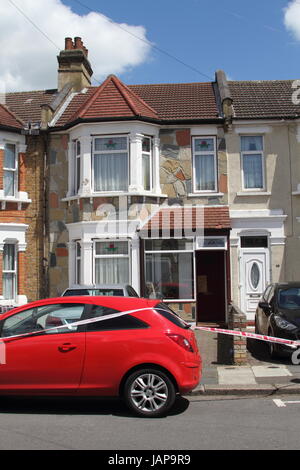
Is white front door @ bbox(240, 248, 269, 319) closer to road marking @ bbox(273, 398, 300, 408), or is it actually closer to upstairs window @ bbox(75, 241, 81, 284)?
upstairs window @ bbox(75, 241, 81, 284)

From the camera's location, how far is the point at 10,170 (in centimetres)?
1576

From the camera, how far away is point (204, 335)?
1334 cm

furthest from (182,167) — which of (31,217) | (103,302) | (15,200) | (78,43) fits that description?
(103,302)

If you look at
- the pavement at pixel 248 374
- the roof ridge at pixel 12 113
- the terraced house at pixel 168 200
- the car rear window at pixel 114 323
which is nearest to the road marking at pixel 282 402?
the pavement at pixel 248 374

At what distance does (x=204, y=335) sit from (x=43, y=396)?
741 cm

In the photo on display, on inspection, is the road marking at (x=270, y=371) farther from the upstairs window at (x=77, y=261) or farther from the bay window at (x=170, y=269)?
the upstairs window at (x=77, y=261)

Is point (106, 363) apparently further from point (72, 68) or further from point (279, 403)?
point (72, 68)

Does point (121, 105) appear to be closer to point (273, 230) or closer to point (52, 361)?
point (273, 230)

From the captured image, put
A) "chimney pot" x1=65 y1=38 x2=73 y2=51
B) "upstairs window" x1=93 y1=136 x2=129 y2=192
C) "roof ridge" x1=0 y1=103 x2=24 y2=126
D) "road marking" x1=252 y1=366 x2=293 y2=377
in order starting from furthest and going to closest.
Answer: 1. "chimney pot" x1=65 y1=38 x2=73 y2=51
2. "roof ridge" x1=0 y1=103 x2=24 y2=126
3. "upstairs window" x1=93 y1=136 x2=129 y2=192
4. "road marking" x1=252 y1=366 x2=293 y2=377

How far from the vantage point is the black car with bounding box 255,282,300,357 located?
9930 mm

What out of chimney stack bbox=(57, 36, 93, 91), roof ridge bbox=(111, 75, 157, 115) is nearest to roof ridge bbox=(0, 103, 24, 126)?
chimney stack bbox=(57, 36, 93, 91)

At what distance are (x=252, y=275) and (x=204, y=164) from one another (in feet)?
12.2

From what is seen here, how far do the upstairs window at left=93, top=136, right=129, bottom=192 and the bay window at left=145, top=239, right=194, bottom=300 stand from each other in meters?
2.07
